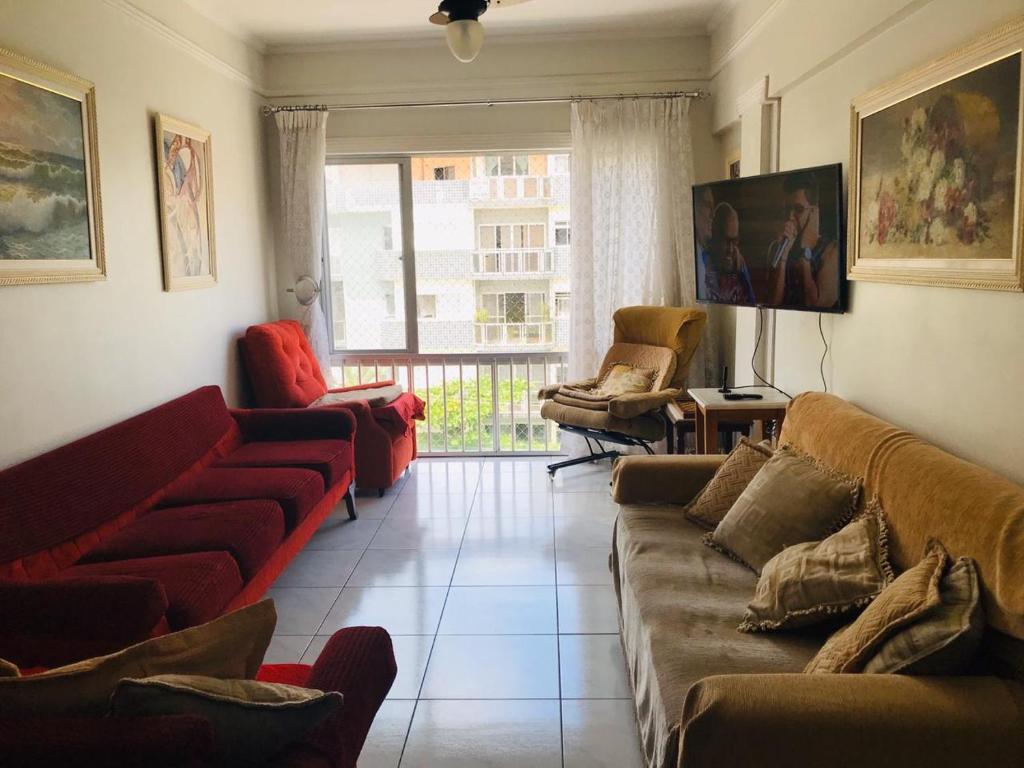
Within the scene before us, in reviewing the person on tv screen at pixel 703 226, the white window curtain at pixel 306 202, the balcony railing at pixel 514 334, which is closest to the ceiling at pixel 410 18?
the white window curtain at pixel 306 202

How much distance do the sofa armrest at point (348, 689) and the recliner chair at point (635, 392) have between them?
9.71ft

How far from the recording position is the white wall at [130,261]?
3010mm

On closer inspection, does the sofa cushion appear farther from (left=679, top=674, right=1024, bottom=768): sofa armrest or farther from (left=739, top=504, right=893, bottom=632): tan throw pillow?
(left=679, top=674, right=1024, bottom=768): sofa armrest

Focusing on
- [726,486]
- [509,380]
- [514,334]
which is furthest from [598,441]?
[726,486]

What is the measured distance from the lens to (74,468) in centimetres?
294

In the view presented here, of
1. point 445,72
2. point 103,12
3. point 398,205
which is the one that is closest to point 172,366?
point 103,12

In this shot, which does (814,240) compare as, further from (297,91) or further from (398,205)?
(297,91)

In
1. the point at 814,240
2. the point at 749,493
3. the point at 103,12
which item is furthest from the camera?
the point at 103,12

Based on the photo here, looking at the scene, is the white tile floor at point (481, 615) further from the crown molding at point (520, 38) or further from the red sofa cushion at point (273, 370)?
the crown molding at point (520, 38)

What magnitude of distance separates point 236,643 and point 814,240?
2694 mm

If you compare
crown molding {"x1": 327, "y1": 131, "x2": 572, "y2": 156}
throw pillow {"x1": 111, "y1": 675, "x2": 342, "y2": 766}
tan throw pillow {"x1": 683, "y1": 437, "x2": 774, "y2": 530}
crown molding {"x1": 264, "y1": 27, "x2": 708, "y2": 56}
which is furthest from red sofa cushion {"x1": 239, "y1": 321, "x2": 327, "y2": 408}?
throw pillow {"x1": 111, "y1": 675, "x2": 342, "y2": 766}

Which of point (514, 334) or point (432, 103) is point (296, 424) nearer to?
point (514, 334)

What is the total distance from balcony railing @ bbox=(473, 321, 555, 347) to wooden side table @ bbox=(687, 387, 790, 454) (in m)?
2.00

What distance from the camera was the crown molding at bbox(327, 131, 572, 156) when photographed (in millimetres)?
5453
